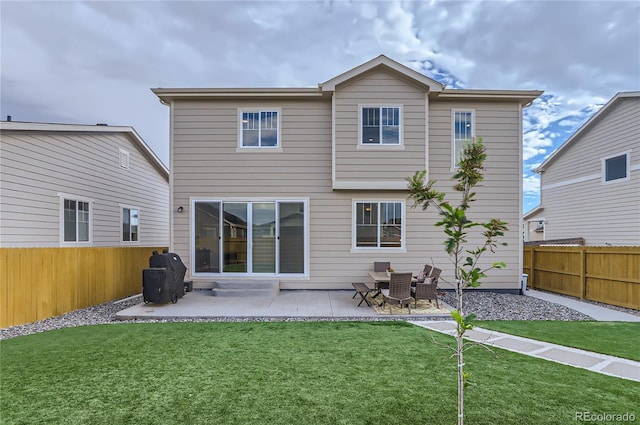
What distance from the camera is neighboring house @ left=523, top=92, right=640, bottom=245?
10930 mm

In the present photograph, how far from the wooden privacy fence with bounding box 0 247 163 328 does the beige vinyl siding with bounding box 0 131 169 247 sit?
6.16 ft

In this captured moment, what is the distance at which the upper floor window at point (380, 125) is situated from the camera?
9.02 m

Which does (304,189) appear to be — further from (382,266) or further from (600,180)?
(600,180)

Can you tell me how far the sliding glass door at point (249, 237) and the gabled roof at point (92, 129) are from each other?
425cm

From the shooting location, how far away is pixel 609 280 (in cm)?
791

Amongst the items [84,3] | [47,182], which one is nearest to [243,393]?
[47,182]

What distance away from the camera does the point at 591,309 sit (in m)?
7.45

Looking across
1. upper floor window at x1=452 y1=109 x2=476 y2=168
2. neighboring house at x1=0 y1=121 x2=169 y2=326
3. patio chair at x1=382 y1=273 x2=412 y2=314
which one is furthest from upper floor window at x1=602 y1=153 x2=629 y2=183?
neighboring house at x1=0 y1=121 x2=169 y2=326

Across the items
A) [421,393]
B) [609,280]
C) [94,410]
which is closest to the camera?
[94,410]

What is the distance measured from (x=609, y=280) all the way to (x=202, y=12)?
16766 millimetres

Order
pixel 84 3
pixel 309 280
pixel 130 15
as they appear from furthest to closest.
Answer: pixel 130 15, pixel 84 3, pixel 309 280

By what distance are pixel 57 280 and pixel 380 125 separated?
30.3ft

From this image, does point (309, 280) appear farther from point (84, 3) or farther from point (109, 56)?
point (109, 56)

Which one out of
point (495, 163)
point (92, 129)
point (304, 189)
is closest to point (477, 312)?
point (495, 163)
